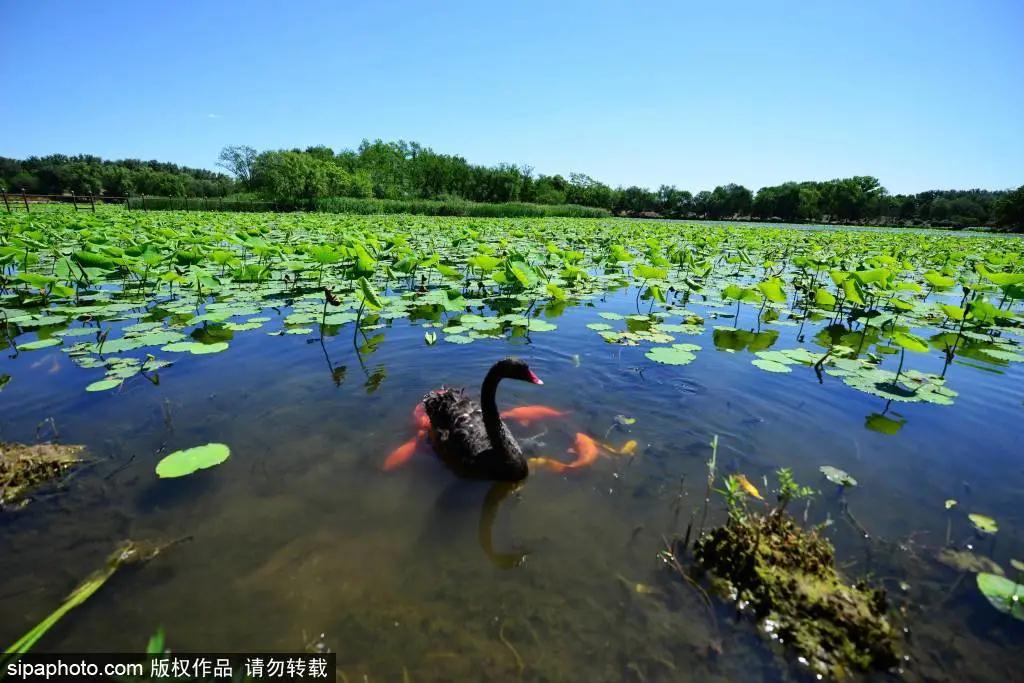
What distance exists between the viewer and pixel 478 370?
16.0 ft

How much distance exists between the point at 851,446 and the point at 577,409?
206 centimetres

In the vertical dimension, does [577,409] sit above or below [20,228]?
below

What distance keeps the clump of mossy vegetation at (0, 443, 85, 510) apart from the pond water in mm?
114

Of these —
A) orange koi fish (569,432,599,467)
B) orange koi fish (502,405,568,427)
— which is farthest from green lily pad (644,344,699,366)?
orange koi fish (569,432,599,467)

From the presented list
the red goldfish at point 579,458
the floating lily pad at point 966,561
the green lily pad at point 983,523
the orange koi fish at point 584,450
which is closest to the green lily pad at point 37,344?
the red goldfish at point 579,458

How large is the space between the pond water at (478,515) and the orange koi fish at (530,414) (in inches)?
4.6

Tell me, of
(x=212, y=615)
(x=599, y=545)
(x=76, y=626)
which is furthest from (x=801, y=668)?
(x=76, y=626)

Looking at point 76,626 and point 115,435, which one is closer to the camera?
point 76,626

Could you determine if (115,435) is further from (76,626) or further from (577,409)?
(577,409)

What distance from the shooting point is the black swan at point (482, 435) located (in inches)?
113

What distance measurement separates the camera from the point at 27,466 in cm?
266

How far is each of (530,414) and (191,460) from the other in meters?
2.39

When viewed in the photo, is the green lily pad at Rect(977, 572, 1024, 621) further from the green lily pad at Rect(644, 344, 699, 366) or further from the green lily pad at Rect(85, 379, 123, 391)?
the green lily pad at Rect(85, 379, 123, 391)

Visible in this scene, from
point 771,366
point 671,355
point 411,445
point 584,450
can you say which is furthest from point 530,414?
point 771,366
